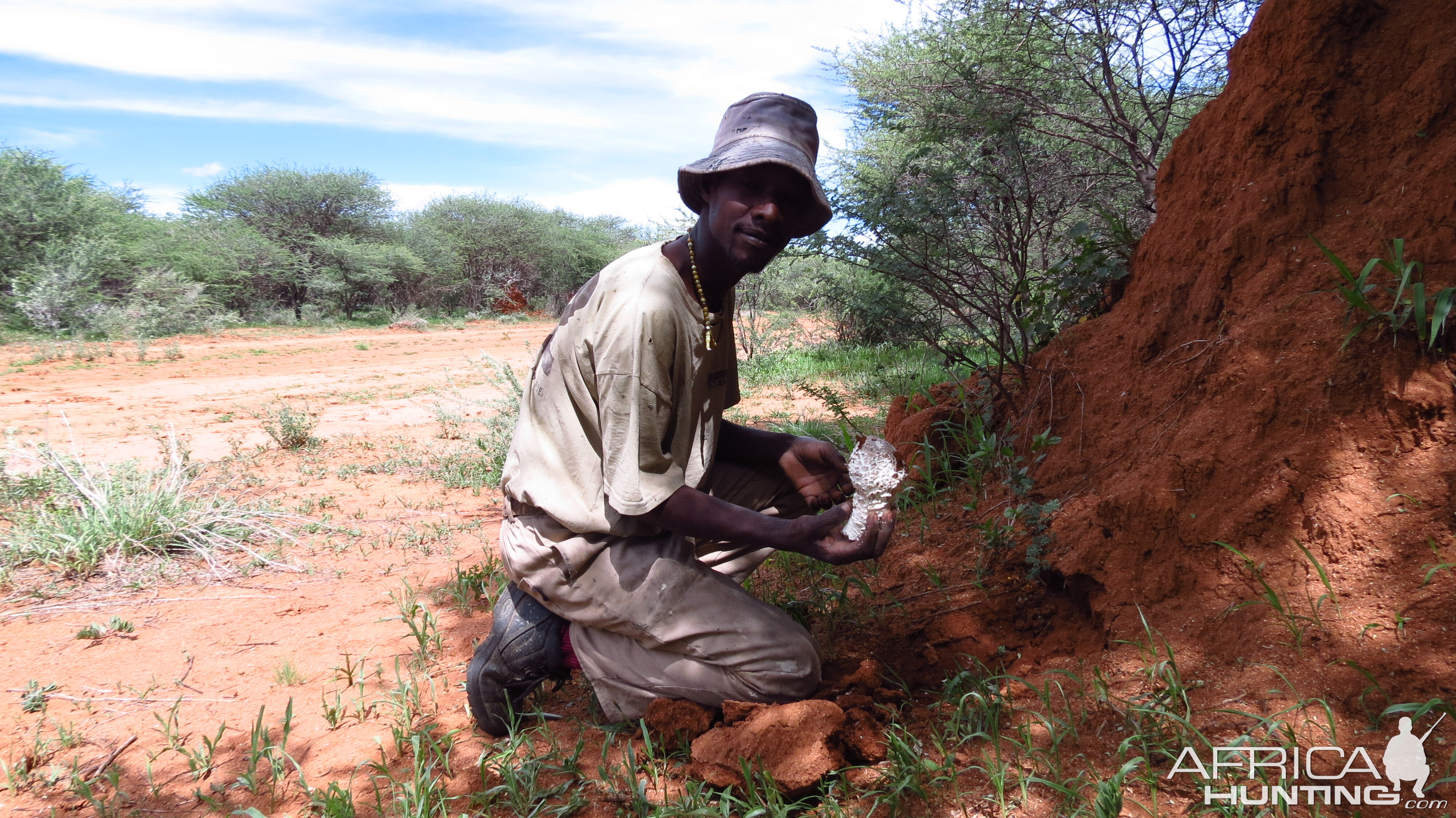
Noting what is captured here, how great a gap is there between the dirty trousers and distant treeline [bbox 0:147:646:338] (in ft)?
47.6

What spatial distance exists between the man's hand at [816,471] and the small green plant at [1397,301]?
1.31 meters

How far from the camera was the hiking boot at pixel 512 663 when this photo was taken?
218cm

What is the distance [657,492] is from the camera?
195cm

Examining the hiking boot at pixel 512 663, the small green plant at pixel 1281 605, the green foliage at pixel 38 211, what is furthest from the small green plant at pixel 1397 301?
the green foliage at pixel 38 211

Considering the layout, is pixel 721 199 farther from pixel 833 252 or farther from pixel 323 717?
pixel 833 252

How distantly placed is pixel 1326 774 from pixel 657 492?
4.64 ft

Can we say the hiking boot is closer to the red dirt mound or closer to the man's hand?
the man's hand

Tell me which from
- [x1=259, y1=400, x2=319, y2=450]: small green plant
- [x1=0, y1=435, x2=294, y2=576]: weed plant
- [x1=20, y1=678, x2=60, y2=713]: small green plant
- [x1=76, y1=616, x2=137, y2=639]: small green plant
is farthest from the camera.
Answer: [x1=259, y1=400, x2=319, y2=450]: small green plant

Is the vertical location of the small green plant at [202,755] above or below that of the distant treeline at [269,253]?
below

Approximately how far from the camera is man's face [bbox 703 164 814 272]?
2016mm

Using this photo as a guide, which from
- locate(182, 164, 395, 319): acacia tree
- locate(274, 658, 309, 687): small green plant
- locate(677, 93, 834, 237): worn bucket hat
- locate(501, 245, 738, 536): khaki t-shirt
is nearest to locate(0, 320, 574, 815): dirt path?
locate(274, 658, 309, 687): small green plant

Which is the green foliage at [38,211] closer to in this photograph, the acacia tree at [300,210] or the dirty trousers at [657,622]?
the acacia tree at [300,210]

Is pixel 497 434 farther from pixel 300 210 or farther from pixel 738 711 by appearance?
pixel 300 210

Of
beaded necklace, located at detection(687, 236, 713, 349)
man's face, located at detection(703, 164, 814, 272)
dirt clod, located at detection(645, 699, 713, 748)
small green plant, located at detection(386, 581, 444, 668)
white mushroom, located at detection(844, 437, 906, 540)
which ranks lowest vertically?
small green plant, located at detection(386, 581, 444, 668)
